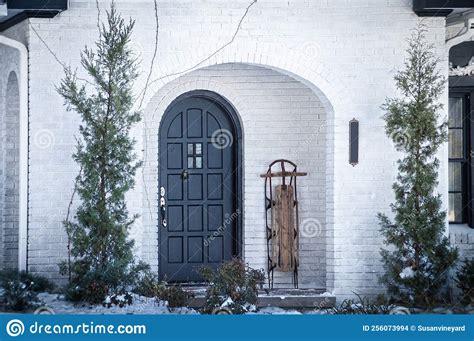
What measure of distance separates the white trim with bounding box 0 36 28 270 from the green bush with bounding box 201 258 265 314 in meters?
2.09

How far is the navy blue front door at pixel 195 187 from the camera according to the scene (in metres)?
13.3

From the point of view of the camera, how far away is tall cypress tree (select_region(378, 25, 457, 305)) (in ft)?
37.9

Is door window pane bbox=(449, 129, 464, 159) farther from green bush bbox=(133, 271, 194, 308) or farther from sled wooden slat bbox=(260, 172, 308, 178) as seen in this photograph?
green bush bbox=(133, 271, 194, 308)

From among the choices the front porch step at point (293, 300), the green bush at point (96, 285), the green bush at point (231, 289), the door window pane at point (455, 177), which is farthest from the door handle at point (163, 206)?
the door window pane at point (455, 177)

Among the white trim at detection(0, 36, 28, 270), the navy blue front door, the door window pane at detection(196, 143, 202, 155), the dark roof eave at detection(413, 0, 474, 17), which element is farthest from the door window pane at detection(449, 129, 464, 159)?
the white trim at detection(0, 36, 28, 270)

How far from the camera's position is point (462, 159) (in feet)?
43.0

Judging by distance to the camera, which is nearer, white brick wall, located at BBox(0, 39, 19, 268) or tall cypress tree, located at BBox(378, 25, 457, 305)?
tall cypress tree, located at BBox(378, 25, 457, 305)

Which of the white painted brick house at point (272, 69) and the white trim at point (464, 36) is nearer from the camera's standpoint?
the white painted brick house at point (272, 69)

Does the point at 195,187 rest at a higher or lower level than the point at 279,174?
lower

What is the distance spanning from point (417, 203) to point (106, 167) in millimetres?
3270

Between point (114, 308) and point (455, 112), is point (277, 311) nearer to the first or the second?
point (114, 308)

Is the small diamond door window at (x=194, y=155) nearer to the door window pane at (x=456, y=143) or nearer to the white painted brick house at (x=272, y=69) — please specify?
the white painted brick house at (x=272, y=69)

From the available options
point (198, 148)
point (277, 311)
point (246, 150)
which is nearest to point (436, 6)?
point (246, 150)

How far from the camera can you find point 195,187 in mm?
13359
